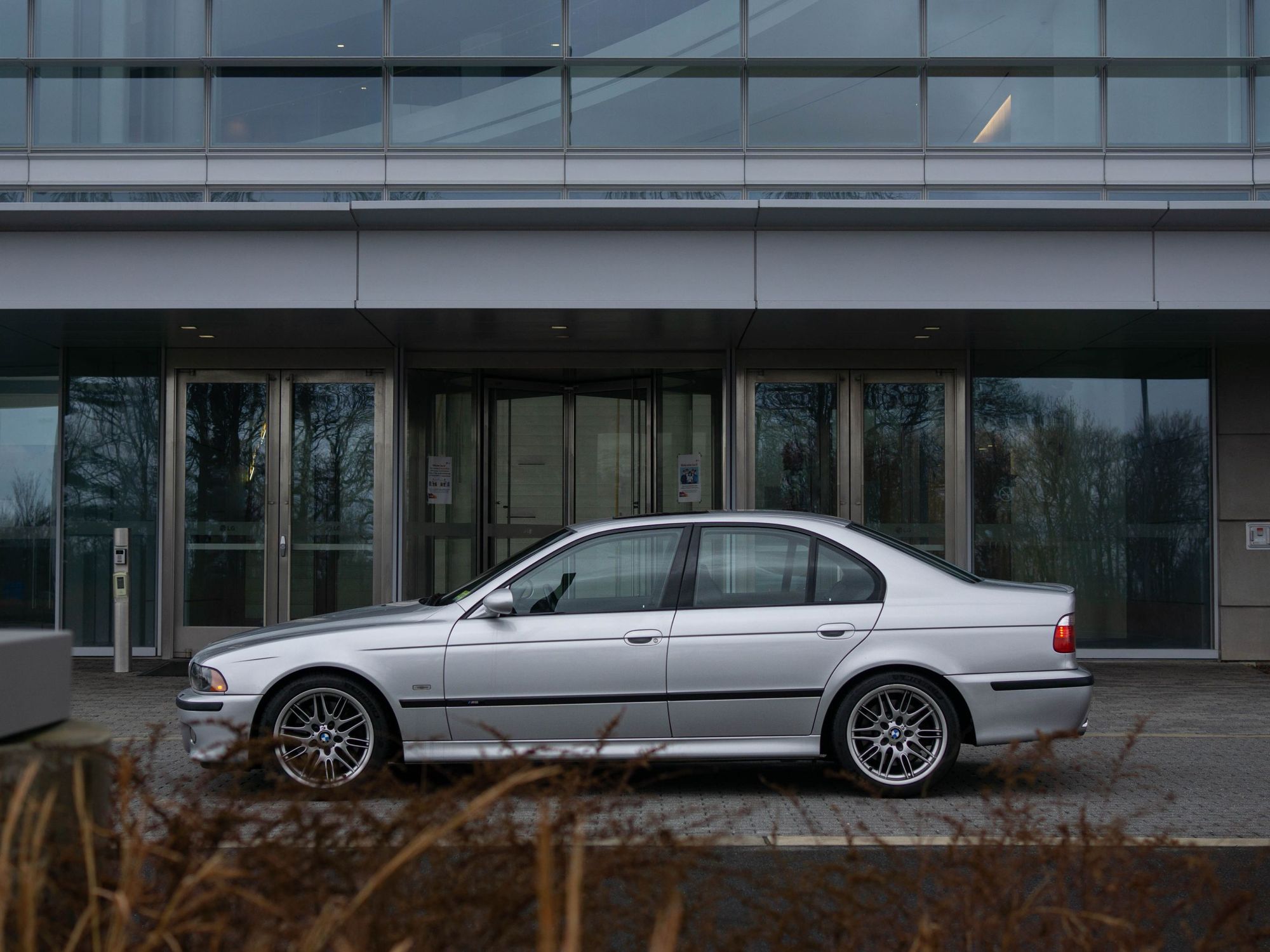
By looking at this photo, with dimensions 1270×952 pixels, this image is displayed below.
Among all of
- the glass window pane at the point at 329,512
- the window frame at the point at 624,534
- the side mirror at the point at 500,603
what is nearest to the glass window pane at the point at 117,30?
the glass window pane at the point at 329,512

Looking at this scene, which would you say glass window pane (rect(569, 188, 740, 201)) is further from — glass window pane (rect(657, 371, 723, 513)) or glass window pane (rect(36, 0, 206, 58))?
glass window pane (rect(36, 0, 206, 58))

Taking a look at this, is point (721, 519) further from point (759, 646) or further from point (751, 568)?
point (759, 646)

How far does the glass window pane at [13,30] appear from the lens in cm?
1320

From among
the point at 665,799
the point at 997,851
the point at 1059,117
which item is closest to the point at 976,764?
the point at 665,799

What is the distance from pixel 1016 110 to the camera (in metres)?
13.0

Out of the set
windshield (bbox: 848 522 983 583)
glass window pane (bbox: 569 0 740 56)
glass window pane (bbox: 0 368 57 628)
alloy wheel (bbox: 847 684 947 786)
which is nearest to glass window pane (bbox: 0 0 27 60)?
glass window pane (bbox: 0 368 57 628)

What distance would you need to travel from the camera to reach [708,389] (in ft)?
45.8

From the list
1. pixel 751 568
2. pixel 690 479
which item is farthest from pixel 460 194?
pixel 751 568

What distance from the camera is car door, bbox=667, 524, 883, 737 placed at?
6672 mm

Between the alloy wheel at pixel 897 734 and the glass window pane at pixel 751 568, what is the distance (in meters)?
0.71

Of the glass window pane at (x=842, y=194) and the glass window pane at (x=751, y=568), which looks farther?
the glass window pane at (x=842, y=194)

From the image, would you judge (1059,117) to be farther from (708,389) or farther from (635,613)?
(635,613)

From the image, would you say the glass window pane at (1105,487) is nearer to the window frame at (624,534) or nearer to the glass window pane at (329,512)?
the glass window pane at (329,512)

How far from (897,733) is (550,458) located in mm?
8947
